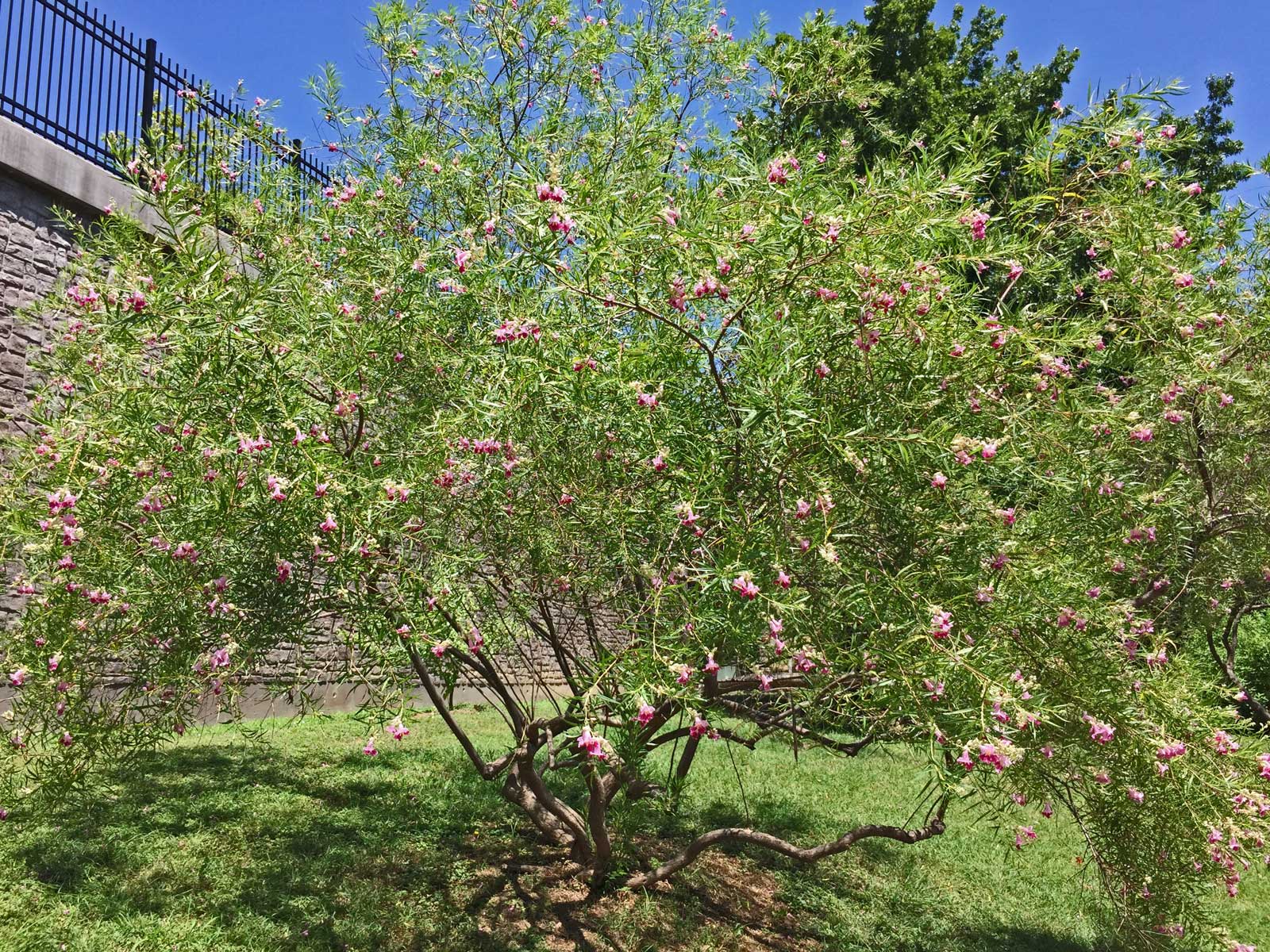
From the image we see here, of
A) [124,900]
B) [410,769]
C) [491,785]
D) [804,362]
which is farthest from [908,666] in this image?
[410,769]

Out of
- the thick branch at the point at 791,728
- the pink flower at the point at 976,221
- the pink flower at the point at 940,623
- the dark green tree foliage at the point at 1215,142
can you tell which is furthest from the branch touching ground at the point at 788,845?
the dark green tree foliage at the point at 1215,142

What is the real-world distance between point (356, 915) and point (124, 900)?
44.8 inches

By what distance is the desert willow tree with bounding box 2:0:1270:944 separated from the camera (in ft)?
10.9

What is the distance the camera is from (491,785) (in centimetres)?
742

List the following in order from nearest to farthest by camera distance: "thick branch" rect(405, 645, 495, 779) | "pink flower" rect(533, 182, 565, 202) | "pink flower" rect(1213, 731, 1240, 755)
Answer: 1. "pink flower" rect(533, 182, 565, 202)
2. "pink flower" rect(1213, 731, 1240, 755)
3. "thick branch" rect(405, 645, 495, 779)

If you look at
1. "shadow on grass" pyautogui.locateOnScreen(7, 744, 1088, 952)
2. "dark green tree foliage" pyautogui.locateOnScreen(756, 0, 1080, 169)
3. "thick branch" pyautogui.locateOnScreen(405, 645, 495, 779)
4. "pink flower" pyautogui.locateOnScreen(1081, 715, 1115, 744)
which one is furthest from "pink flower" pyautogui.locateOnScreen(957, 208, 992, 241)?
"dark green tree foliage" pyautogui.locateOnScreen(756, 0, 1080, 169)

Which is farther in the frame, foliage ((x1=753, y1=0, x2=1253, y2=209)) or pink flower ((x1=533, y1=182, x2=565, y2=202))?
foliage ((x1=753, y1=0, x2=1253, y2=209))

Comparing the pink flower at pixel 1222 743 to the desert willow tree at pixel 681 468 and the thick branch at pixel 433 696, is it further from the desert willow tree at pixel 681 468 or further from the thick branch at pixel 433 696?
the thick branch at pixel 433 696

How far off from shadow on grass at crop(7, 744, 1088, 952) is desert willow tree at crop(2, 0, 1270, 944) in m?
0.75

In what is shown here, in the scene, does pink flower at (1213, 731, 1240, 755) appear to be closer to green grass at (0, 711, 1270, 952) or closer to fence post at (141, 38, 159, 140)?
green grass at (0, 711, 1270, 952)

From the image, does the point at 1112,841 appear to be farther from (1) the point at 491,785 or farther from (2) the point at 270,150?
(2) the point at 270,150

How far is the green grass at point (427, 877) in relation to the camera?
4.66m

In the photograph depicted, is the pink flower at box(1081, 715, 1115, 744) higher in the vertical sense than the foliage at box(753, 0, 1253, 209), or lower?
lower

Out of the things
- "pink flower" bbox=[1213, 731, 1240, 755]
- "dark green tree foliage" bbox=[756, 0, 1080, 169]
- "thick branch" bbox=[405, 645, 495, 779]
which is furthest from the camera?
"dark green tree foliage" bbox=[756, 0, 1080, 169]
